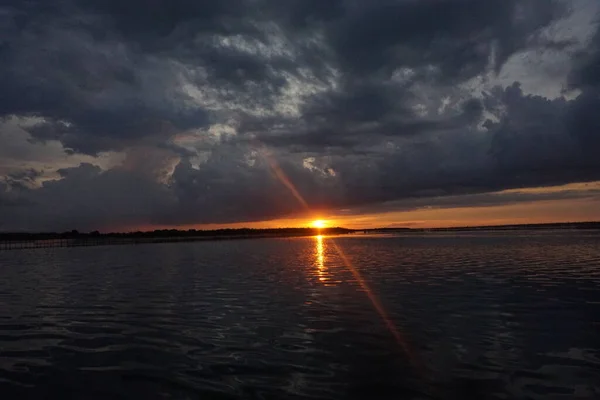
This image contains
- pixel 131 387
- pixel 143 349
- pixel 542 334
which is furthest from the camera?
pixel 542 334

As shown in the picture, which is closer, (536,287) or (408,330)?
(408,330)

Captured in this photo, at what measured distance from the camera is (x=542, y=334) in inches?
850

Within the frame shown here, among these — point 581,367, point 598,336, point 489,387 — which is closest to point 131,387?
point 489,387

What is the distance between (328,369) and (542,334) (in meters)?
11.0

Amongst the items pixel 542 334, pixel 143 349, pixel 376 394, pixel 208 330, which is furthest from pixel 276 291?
pixel 376 394

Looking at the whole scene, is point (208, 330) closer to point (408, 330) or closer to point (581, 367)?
point (408, 330)

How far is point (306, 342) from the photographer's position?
67.6 feet

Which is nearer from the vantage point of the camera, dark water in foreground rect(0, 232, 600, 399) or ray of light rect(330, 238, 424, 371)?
dark water in foreground rect(0, 232, 600, 399)

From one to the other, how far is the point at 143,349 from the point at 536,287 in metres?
29.5

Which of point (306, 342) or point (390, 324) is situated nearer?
point (306, 342)

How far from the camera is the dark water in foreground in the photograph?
1502 centimetres

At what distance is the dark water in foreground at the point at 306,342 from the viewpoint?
49.3 ft

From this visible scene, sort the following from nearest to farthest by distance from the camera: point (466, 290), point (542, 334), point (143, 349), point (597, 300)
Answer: point (143, 349) → point (542, 334) → point (597, 300) → point (466, 290)

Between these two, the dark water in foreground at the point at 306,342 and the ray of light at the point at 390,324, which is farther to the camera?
the ray of light at the point at 390,324
